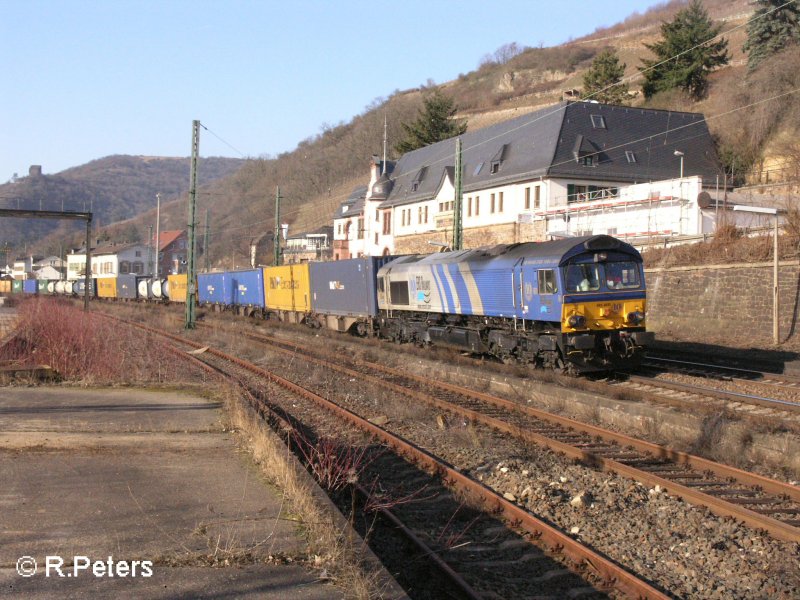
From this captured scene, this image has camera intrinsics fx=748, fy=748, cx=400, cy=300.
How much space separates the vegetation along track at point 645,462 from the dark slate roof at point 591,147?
33.7 metres

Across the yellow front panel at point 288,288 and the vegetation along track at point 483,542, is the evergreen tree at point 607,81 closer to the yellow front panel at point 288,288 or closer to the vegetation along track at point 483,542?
the yellow front panel at point 288,288

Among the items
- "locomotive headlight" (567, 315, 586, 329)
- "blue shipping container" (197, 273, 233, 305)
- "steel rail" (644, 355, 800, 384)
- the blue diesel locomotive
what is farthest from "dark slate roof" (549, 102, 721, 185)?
"locomotive headlight" (567, 315, 586, 329)

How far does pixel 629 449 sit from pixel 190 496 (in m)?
6.39

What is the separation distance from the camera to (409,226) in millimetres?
60469

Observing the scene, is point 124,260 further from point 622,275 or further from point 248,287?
point 622,275

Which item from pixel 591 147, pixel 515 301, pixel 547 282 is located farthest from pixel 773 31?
pixel 547 282

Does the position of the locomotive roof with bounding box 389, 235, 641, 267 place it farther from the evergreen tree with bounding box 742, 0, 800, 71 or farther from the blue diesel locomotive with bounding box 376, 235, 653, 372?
the evergreen tree with bounding box 742, 0, 800, 71

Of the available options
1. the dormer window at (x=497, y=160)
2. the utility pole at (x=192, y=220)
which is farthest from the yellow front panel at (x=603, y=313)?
the dormer window at (x=497, y=160)

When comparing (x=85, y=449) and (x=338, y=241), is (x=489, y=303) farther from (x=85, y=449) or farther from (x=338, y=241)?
(x=338, y=241)

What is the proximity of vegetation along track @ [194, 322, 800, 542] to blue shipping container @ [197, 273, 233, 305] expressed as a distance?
34368mm

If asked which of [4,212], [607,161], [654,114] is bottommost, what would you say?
[4,212]

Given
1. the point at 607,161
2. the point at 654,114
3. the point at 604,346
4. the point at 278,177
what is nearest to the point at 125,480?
the point at 604,346

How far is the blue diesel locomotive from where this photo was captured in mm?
16609

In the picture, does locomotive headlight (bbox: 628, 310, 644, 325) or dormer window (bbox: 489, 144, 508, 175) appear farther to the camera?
dormer window (bbox: 489, 144, 508, 175)
